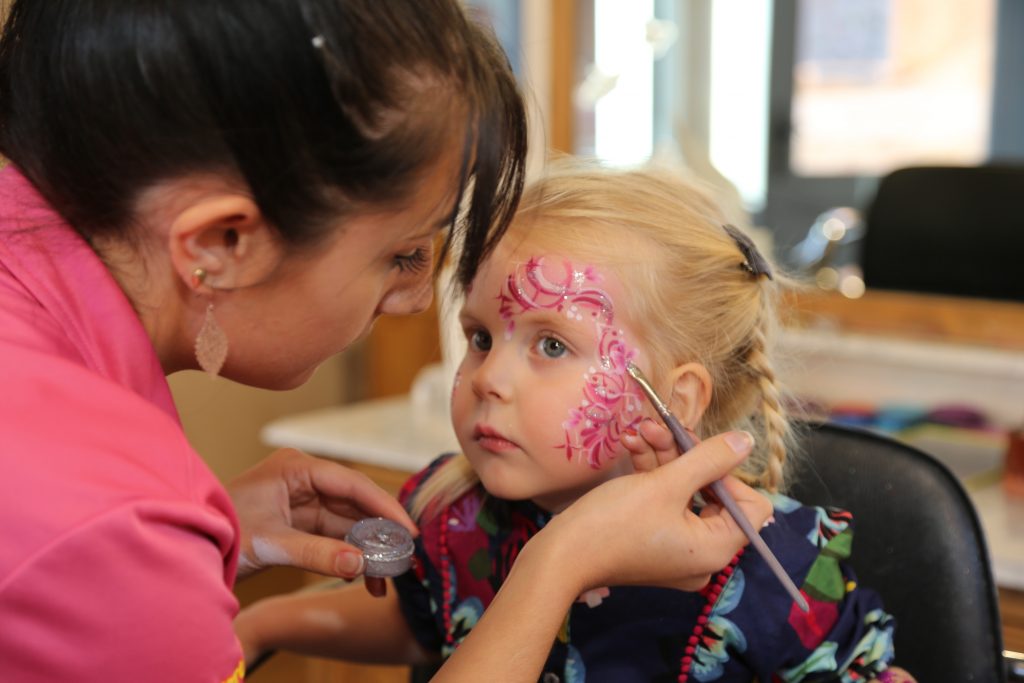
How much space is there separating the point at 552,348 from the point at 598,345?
4 centimetres

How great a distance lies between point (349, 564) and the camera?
86 centimetres

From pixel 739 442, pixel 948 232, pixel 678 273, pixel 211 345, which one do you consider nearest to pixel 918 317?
pixel 948 232

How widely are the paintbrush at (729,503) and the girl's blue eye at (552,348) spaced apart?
0.08 m

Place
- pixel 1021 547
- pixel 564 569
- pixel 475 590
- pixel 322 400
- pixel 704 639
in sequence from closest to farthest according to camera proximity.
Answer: pixel 564 569 < pixel 704 639 < pixel 475 590 < pixel 1021 547 < pixel 322 400

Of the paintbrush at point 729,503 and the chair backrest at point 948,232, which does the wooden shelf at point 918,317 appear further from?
the paintbrush at point 729,503

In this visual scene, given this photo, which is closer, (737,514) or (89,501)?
(89,501)

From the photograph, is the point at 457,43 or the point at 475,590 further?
the point at 475,590

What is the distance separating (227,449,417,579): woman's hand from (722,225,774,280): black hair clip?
37cm

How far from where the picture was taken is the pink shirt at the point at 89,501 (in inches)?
22.5

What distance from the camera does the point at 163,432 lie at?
2.13 ft

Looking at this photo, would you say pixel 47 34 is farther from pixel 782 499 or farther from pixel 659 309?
pixel 782 499

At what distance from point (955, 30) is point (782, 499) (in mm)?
1080

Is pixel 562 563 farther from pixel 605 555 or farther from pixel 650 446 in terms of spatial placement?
pixel 650 446

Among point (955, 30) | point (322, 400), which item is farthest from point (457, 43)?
point (322, 400)
